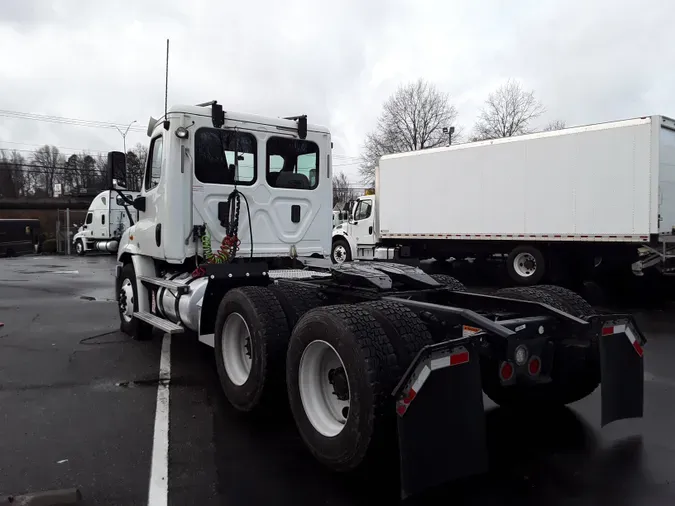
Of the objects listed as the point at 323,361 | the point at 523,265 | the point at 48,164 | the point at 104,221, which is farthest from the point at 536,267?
the point at 48,164

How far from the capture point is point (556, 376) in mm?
4273

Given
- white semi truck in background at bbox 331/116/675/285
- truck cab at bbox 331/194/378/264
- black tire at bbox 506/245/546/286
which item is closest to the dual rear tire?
white semi truck in background at bbox 331/116/675/285

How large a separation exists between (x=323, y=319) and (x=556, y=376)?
1927 mm

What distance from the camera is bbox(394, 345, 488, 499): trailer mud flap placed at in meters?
3.04

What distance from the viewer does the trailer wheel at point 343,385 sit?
3230 millimetres

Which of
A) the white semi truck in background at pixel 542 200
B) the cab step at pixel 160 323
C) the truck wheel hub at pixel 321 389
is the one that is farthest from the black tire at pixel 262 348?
the white semi truck in background at pixel 542 200

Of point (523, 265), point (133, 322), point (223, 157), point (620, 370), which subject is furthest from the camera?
point (523, 265)

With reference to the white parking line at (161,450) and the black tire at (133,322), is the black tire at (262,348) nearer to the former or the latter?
the white parking line at (161,450)

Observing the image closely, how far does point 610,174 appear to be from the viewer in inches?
492

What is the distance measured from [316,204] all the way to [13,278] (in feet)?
47.6

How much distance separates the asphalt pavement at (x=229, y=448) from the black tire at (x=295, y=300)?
907 mm

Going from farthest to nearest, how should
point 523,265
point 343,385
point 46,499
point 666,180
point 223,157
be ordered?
point 523,265 → point 666,180 → point 223,157 → point 343,385 → point 46,499

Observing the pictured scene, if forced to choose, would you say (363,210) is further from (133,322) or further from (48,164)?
(48,164)

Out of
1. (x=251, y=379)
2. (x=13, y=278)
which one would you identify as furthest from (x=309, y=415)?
(x=13, y=278)
